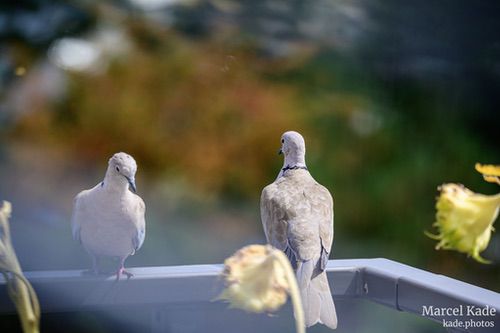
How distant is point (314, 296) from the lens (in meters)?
0.82

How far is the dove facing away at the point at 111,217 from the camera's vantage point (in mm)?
877

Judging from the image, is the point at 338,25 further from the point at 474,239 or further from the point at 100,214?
the point at 474,239

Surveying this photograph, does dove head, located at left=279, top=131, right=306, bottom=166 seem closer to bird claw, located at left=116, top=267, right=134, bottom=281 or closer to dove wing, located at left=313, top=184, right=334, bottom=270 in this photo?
dove wing, located at left=313, top=184, right=334, bottom=270

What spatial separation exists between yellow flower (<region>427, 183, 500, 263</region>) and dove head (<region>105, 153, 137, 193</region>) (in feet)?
2.04

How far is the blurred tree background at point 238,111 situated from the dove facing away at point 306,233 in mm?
488

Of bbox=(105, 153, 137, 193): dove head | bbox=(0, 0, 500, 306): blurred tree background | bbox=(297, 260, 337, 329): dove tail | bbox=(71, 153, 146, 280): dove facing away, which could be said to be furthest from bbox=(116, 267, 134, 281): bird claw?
bbox=(0, 0, 500, 306): blurred tree background

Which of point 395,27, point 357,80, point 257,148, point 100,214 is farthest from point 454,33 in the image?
point 100,214

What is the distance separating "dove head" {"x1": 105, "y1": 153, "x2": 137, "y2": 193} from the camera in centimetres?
83

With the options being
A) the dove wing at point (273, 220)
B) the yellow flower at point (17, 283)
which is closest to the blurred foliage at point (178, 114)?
the dove wing at point (273, 220)

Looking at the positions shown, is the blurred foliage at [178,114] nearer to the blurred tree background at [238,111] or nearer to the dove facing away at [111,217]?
the blurred tree background at [238,111]

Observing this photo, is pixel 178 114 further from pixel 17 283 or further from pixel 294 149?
pixel 17 283

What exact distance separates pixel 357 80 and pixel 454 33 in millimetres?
258

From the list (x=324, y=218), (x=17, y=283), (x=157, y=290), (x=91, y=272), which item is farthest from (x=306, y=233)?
(x=17, y=283)

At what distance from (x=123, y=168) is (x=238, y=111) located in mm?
552
